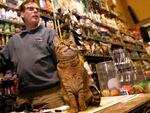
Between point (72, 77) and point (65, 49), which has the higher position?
point (65, 49)

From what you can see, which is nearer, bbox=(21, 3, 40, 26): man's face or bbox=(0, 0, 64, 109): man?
bbox=(0, 0, 64, 109): man

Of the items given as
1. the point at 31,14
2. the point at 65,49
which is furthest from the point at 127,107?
the point at 31,14

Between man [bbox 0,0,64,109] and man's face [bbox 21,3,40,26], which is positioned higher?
man's face [bbox 21,3,40,26]

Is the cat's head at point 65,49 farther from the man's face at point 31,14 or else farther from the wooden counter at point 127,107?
the man's face at point 31,14

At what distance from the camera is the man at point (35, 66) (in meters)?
1.89

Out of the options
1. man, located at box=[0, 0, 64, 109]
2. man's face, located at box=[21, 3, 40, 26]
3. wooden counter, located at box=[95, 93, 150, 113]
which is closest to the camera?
wooden counter, located at box=[95, 93, 150, 113]

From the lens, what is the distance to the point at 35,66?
6.32 ft

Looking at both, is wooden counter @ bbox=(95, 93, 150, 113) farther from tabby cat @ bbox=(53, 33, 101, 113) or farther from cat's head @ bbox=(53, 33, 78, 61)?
cat's head @ bbox=(53, 33, 78, 61)

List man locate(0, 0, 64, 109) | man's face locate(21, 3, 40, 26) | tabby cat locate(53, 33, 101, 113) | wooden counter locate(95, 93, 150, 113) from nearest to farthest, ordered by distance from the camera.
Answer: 1. wooden counter locate(95, 93, 150, 113)
2. tabby cat locate(53, 33, 101, 113)
3. man locate(0, 0, 64, 109)
4. man's face locate(21, 3, 40, 26)

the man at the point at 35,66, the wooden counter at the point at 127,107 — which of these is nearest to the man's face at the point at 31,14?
the man at the point at 35,66

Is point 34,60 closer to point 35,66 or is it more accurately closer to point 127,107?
point 35,66

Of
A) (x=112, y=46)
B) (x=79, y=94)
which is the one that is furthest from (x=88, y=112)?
(x=112, y=46)

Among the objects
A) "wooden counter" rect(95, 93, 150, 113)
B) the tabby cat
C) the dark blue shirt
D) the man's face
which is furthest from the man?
"wooden counter" rect(95, 93, 150, 113)

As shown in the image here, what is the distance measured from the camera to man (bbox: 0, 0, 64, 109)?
6.19 ft
